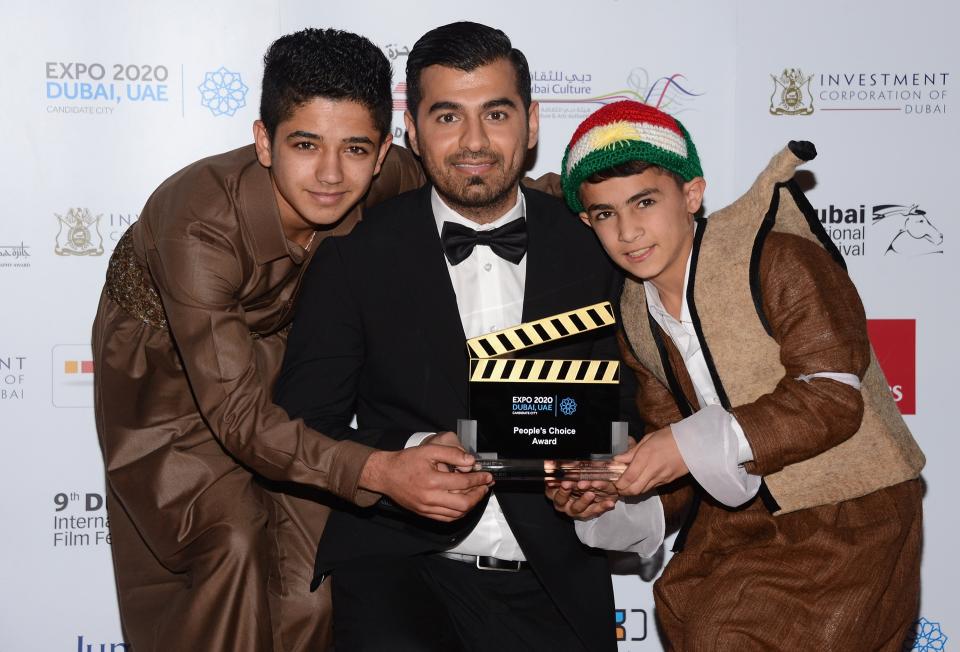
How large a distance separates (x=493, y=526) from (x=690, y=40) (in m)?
2.07

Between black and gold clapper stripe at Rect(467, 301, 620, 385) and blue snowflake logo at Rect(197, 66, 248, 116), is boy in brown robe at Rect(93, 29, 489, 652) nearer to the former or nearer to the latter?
black and gold clapper stripe at Rect(467, 301, 620, 385)

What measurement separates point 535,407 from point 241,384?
2.70 feet

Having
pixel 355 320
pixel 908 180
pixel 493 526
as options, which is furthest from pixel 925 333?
pixel 355 320

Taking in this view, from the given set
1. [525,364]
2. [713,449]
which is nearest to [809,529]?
[713,449]

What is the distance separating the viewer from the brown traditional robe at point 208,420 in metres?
2.73

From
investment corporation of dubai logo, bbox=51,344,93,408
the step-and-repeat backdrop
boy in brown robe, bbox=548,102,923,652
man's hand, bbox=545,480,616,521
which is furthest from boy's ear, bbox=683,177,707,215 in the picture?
investment corporation of dubai logo, bbox=51,344,93,408

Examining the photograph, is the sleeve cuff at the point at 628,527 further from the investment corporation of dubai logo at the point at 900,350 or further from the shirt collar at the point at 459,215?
the investment corporation of dubai logo at the point at 900,350

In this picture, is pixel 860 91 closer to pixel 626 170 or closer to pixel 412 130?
pixel 626 170

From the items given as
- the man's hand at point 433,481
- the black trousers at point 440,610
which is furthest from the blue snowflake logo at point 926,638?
the man's hand at point 433,481

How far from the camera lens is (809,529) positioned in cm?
253

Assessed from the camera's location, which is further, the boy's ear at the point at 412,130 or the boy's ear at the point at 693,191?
the boy's ear at the point at 412,130

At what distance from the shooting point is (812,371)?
239 centimetres

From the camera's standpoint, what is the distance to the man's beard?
2.83 metres

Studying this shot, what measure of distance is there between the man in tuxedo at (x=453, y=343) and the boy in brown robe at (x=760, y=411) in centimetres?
20
